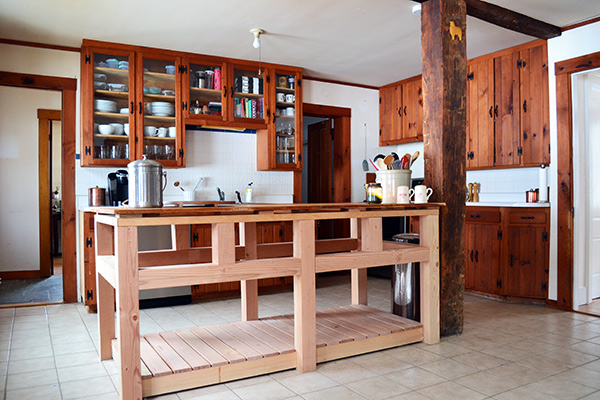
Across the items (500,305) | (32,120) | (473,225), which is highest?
(32,120)

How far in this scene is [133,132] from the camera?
14.7 feet

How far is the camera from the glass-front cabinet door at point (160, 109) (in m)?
4.53

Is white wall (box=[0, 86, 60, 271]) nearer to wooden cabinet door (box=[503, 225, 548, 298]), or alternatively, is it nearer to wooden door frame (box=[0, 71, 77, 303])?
wooden door frame (box=[0, 71, 77, 303])

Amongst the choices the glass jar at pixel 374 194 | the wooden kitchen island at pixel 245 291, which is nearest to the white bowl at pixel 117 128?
the wooden kitchen island at pixel 245 291

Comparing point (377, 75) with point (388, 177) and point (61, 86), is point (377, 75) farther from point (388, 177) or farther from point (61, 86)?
point (61, 86)

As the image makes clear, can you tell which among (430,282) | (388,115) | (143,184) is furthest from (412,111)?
(143,184)

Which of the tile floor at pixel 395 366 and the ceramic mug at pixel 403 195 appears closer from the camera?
the tile floor at pixel 395 366

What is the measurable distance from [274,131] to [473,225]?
7.82ft

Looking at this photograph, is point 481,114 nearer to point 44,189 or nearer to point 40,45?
point 40,45

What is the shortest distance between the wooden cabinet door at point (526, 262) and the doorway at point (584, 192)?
267mm

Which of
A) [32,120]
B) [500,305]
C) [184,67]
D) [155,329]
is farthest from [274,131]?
[32,120]

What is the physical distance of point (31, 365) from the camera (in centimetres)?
263

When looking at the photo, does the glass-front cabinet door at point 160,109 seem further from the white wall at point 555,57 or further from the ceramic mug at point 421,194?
the white wall at point 555,57

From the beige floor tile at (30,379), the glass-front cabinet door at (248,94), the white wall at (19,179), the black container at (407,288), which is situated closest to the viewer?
the beige floor tile at (30,379)
